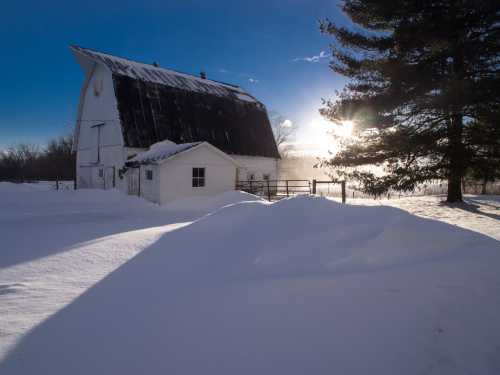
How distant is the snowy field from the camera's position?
224cm

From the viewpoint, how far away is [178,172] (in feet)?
50.3

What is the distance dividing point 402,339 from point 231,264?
90.3 inches

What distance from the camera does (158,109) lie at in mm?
18719

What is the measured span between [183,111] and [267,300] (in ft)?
61.5

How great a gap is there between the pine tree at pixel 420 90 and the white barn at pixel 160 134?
7.75m

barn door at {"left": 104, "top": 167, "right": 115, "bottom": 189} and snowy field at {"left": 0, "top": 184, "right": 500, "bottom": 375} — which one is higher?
barn door at {"left": 104, "top": 167, "right": 115, "bottom": 189}

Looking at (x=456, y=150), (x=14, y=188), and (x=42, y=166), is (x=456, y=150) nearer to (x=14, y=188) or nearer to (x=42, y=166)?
→ (x=14, y=188)

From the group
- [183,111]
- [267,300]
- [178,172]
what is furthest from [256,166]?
[267,300]

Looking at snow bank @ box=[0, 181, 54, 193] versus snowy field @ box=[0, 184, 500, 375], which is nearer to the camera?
snowy field @ box=[0, 184, 500, 375]

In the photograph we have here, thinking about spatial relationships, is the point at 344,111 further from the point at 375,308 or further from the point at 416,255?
the point at 375,308

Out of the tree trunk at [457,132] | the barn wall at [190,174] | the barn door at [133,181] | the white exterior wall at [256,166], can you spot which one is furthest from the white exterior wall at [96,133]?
the tree trunk at [457,132]

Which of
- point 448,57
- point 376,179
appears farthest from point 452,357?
point 448,57

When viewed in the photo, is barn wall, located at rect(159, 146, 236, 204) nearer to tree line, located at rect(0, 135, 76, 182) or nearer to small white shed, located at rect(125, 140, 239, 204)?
small white shed, located at rect(125, 140, 239, 204)

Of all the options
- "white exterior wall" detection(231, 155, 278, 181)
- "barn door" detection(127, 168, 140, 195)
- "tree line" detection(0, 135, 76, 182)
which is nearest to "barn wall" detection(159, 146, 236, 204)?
"barn door" detection(127, 168, 140, 195)
